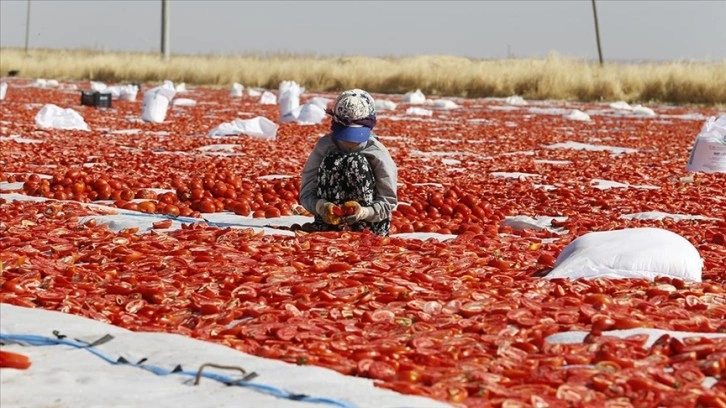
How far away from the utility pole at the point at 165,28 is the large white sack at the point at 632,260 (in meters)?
47.4

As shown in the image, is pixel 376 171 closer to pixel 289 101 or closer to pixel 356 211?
pixel 356 211

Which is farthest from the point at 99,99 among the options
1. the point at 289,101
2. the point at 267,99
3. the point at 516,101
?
the point at 516,101

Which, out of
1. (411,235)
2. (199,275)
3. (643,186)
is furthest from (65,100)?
(199,275)

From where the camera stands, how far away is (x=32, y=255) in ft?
23.4

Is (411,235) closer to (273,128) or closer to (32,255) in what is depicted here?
(32,255)

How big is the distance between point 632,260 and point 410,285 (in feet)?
4.88

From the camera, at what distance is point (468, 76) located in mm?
44281

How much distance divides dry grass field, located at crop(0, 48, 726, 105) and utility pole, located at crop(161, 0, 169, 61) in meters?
0.58

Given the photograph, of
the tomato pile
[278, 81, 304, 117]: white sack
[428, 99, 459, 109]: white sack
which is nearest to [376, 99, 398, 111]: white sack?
[428, 99, 459, 109]: white sack

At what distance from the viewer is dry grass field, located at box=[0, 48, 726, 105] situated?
39.1m

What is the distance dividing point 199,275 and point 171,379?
1.98 metres

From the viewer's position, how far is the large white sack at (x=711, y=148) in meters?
13.6

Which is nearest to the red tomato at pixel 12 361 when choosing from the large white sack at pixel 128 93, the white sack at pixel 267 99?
the large white sack at pixel 128 93

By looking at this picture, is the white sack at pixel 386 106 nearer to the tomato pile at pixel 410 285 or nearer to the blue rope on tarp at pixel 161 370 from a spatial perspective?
the tomato pile at pixel 410 285
